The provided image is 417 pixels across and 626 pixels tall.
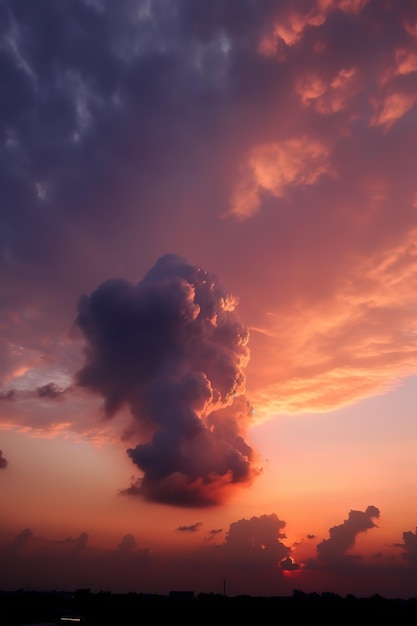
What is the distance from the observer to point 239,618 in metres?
168

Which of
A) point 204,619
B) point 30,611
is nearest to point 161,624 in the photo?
point 204,619

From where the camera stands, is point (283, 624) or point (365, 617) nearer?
point (283, 624)

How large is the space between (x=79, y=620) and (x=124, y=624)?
774 inches

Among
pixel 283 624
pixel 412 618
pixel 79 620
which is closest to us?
pixel 79 620

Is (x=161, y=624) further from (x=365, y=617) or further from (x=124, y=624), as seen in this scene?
(x=365, y=617)

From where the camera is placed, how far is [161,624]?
452 ft

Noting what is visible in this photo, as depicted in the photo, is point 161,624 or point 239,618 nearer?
point 161,624

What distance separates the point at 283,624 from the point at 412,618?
55.7 meters

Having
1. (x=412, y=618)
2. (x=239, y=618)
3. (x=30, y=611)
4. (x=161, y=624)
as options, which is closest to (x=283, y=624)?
(x=239, y=618)

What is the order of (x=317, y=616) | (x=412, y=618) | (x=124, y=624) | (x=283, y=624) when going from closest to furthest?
1. (x=124, y=624)
2. (x=283, y=624)
3. (x=412, y=618)
4. (x=317, y=616)

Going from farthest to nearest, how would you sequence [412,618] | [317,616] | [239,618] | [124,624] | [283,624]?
[317,616]
[412,618]
[239,618]
[283,624]
[124,624]

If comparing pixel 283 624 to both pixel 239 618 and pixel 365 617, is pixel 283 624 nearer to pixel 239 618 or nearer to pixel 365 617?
pixel 239 618

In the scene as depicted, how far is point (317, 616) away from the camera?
631 ft

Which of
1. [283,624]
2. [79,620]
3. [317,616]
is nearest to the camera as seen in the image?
[79,620]
